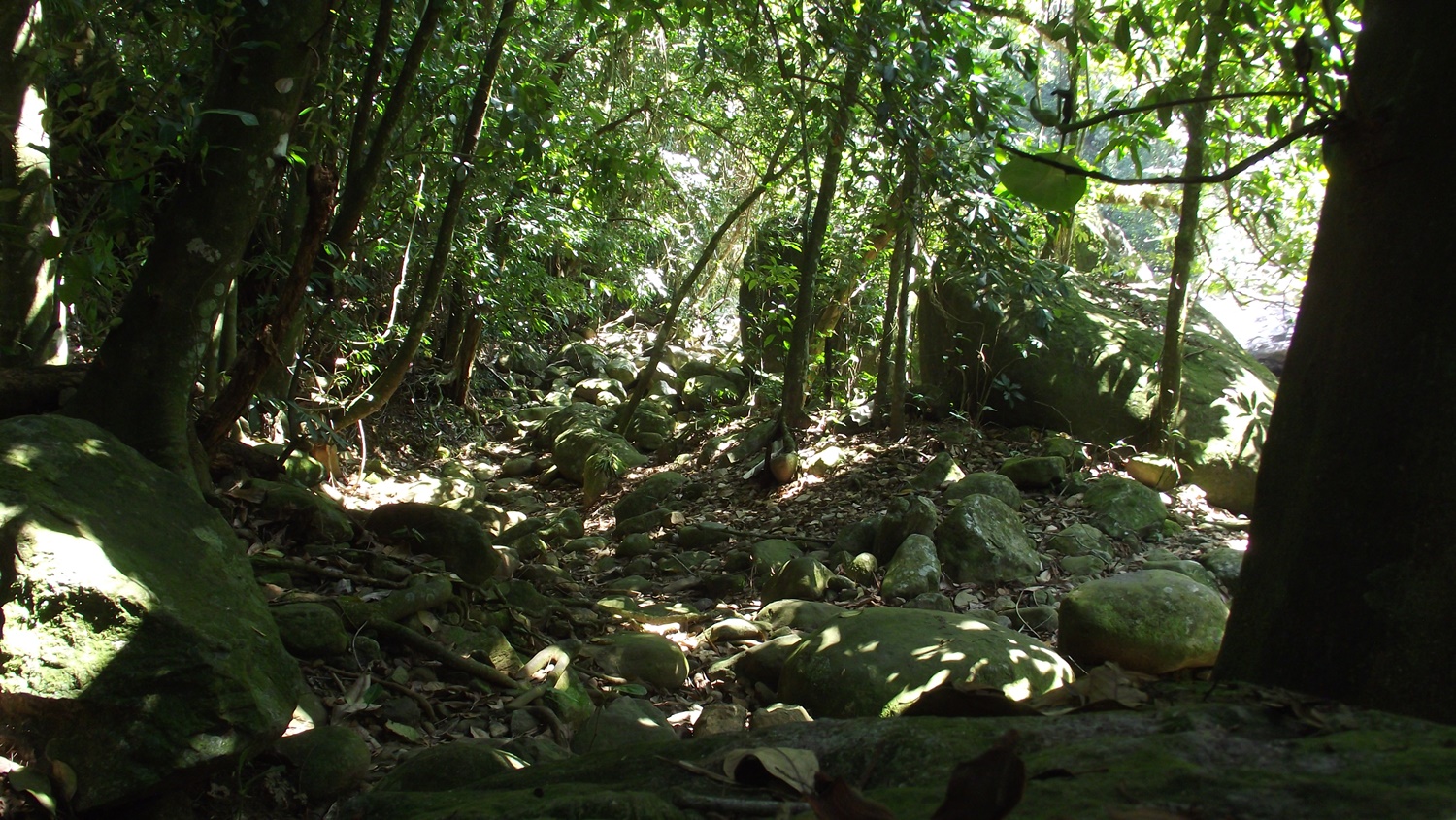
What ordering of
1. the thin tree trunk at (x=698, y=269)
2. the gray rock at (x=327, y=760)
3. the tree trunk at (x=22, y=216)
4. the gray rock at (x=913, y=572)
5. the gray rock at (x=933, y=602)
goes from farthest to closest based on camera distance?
the thin tree trunk at (x=698, y=269), the gray rock at (x=913, y=572), the gray rock at (x=933, y=602), the tree trunk at (x=22, y=216), the gray rock at (x=327, y=760)

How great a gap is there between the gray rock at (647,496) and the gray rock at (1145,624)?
4471mm

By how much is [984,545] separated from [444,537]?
325 cm

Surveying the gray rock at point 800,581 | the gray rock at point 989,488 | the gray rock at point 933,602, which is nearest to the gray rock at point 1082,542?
the gray rock at point 989,488

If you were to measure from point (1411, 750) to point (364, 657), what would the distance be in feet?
11.1

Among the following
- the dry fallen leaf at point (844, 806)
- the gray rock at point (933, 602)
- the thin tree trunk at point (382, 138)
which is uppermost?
the thin tree trunk at point (382, 138)

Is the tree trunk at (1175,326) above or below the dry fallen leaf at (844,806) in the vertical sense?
above

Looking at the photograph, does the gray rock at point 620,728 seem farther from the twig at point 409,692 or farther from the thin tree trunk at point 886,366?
the thin tree trunk at point 886,366

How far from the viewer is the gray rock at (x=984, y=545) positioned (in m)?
5.49

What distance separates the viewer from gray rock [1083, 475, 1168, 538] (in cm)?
607

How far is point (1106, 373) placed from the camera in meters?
7.72

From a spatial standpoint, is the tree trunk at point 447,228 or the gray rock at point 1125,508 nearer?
the tree trunk at point 447,228

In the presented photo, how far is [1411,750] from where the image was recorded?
107 cm

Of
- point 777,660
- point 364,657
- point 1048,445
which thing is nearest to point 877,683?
point 777,660

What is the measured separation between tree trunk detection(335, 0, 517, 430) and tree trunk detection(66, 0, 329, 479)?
1.65 metres
